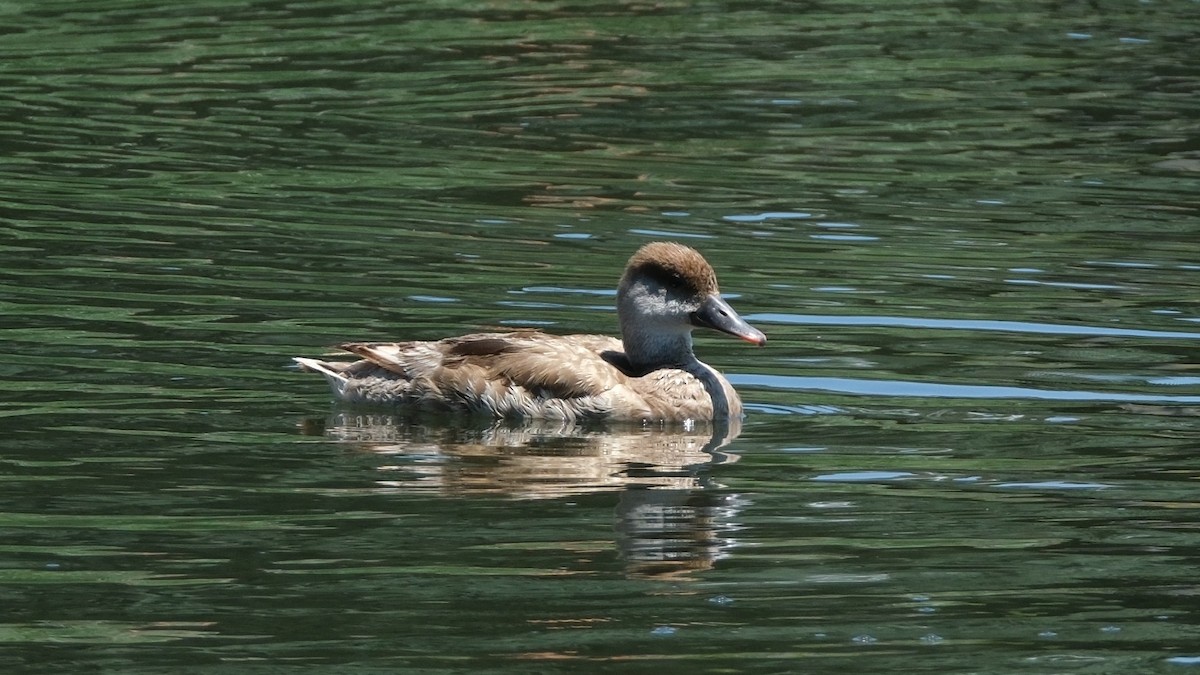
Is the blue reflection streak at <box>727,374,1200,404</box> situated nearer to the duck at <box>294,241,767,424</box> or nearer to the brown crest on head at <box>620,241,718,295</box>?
the duck at <box>294,241,767,424</box>

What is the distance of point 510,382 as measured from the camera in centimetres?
1114

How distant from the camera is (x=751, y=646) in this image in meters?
7.21

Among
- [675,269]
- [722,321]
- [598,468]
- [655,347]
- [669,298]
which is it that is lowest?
[598,468]

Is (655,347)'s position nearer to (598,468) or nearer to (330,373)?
(330,373)

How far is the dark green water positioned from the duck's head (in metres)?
0.46

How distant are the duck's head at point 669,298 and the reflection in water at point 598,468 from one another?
25.8 inches

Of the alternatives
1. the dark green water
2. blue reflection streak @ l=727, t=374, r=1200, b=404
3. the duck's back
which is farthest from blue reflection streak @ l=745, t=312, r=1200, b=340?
the duck's back

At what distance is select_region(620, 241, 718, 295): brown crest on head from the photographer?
1153 centimetres

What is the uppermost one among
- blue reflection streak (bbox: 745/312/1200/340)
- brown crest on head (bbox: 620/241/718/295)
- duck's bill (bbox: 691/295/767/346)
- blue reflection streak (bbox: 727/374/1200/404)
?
brown crest on head (bbox: 620/241/718/295)

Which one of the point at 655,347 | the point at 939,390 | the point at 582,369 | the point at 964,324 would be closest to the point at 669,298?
the point at 655,347

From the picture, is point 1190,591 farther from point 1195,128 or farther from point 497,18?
point 497,18

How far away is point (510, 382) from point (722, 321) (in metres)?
1.11

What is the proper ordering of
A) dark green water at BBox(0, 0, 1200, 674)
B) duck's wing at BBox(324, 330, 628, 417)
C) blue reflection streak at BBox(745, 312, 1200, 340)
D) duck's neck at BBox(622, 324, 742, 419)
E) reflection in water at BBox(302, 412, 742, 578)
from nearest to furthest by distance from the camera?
1. dark green water at BBox(0, 0, 1200, 674)
2. reflection in water at BBox(302, 412, 742, 578)
3. duck's wing at BBox(324, 330, 628, 417)
4. duck's neck at BBox(622, 324, 742, 419)
5. blue reflection streak at BBox(745, 312, 1200, 340)

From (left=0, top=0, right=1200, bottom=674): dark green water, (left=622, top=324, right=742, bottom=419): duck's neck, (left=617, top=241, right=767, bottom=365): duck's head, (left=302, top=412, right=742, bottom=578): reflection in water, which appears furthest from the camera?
(left=622, top=324, right=742, bottom=419): duck's neck
